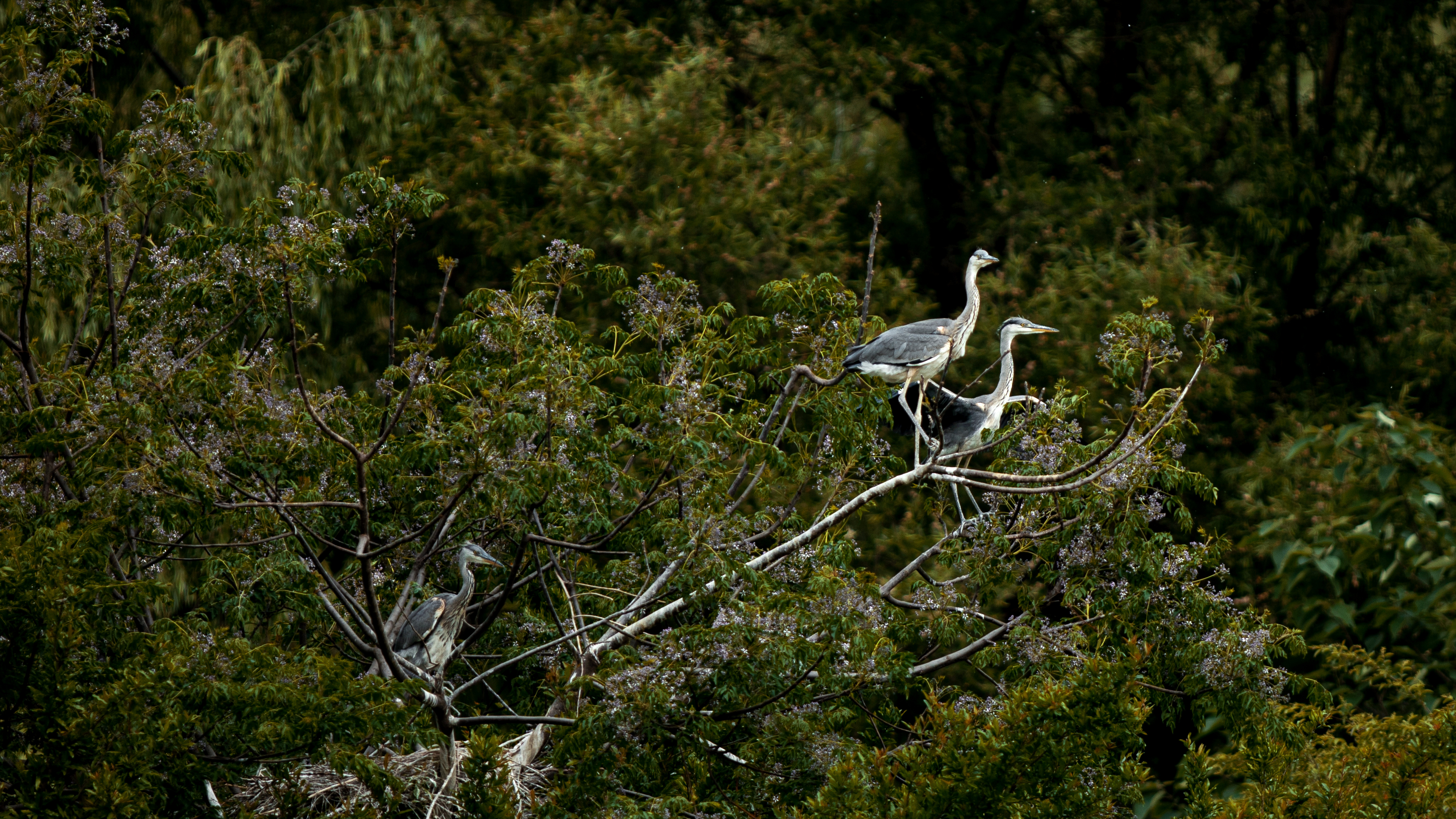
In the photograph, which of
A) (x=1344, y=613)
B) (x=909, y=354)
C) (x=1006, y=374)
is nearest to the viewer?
(x=909, y=354)

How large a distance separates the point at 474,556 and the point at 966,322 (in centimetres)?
286

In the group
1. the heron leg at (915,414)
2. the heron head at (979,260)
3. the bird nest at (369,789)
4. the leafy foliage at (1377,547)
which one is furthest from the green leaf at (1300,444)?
the bird nest at (369,789)

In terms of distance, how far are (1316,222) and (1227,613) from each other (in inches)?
347

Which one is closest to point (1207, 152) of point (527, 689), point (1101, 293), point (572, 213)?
point (1101, 293)

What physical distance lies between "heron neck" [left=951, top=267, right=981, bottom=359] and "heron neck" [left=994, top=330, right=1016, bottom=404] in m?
0.23

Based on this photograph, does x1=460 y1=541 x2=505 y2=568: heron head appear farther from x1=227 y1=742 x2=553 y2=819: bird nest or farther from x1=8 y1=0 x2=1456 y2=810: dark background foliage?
x1=8 y1=0 x2=1456 y2=810: dark background foliage

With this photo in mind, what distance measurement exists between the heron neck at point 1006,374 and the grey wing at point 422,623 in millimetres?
3093

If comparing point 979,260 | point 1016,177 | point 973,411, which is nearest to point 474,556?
point 973,411

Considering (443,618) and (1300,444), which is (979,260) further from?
(443,618)

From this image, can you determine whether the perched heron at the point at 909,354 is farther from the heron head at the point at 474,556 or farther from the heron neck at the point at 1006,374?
the heron head at the point at 474,556

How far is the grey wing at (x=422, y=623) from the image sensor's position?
724 cm

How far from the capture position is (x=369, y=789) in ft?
18.9

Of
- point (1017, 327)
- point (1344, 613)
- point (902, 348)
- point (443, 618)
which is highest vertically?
point (902, 348)

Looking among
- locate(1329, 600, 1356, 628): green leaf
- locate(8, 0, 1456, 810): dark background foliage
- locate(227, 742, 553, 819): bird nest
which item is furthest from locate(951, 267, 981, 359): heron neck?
locate(1329, 600, 1356, 628): green leaf
